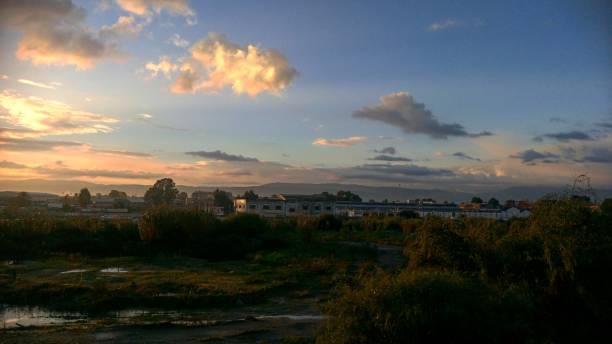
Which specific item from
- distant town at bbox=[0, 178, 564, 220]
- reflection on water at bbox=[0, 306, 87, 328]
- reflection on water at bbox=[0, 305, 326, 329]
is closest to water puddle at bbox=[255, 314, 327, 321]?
reflection on water at bbox=[0, 305, 326, 329]

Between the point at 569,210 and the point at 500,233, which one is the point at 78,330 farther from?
the point at 569,210

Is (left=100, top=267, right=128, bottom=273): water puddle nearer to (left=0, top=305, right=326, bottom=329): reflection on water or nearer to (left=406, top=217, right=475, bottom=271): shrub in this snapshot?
(left=0, top=305, right=326, bottom=329): reflection on water

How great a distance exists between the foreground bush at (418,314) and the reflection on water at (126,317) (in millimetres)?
6318

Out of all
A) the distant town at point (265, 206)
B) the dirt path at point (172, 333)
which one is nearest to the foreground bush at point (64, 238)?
the dirt path at point (172, 333)

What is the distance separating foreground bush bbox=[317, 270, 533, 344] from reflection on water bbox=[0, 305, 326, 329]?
632 cm

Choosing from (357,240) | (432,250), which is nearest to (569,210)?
(432,250)

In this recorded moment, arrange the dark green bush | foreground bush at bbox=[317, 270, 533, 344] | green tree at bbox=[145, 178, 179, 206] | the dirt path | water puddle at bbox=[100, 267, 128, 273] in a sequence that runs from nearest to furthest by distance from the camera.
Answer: foreground bush at bbox=[317, 270, 533, 344]
the dirt path
water puddle at bbox=[100, 267, 128, 273]
the dark green bush
green tree at bbox=[145, 178, 179, 206]

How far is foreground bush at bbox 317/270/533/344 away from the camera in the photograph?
8445 millimetres

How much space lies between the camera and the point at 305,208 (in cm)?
9769

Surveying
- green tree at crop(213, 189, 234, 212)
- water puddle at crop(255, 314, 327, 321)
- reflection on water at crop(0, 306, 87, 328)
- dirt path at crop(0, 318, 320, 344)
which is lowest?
reflection on water at crop(0, 306, 87, 328)

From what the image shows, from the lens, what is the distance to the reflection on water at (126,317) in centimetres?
1502

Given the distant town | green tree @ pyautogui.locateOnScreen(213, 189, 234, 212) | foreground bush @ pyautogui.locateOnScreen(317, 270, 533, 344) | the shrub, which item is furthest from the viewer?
green tree @ pyautogui.locateOnScreen(213, 189, 234, 212)

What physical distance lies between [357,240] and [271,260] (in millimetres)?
16323

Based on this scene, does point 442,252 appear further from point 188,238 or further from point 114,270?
point 188,238
